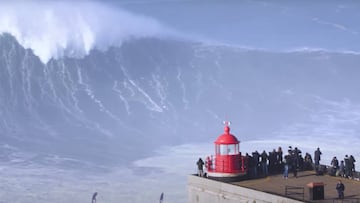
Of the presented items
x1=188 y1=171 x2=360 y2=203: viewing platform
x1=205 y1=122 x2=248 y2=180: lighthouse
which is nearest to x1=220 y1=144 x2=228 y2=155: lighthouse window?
x1=205 y1=122 x2=248 y2=180: lighthouse

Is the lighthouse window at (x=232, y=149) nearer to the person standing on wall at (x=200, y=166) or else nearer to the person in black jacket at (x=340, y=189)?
the person standing on wall at (x=200, y=166)

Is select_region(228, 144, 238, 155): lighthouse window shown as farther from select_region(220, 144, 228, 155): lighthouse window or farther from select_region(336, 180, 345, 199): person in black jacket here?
select_region(336, 180, 345, 199): person in black jacket

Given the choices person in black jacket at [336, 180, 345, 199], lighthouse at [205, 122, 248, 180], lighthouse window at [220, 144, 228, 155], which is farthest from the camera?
lighthouse window at [220, 144, 228, 155]

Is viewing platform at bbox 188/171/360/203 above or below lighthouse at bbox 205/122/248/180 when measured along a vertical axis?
below

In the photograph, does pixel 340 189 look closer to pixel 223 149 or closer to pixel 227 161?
pixel 227 161

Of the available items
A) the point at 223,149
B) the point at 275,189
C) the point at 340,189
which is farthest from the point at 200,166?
the point at 340,189

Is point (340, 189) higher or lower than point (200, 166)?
lower

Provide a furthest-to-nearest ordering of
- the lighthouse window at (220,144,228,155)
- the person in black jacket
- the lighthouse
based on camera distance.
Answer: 1. the lighthouse window at (220,144,228,155)
2. the lighthouse
3. the person in black jacket

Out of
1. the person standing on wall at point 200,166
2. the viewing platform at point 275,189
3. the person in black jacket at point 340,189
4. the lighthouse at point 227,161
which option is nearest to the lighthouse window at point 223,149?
the lighthouse at point 227,161
